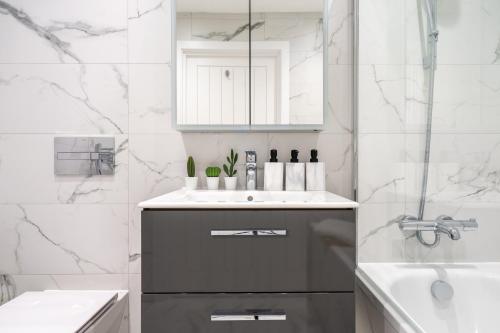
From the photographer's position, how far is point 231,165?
1427mm

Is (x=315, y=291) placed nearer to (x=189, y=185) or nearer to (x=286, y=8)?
(x=189, y=185)

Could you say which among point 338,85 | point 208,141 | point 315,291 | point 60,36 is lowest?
point 315,291

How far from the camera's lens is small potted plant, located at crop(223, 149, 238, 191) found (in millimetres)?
1413

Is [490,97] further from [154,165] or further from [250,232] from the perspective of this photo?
[154,165]

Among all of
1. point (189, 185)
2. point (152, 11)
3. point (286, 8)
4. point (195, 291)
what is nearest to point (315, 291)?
point (195, 291)

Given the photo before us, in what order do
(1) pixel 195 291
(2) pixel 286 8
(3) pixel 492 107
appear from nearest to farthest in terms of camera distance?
(3) pixel 492 107 → (1) pixel 195 291 → (2) pixel 286 8

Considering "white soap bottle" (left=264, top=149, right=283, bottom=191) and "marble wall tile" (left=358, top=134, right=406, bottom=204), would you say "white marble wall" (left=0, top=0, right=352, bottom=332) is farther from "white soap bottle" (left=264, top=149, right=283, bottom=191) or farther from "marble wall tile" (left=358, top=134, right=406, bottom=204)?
"white soap bottle" (left=264, top=149, right=283, bottom=191)

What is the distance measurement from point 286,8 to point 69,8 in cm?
99

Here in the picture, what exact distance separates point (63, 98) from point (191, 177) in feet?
2.28

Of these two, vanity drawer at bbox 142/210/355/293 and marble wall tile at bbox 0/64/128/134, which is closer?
vanity drawer at bbox 142/210/355/293

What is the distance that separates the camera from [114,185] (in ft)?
4.79

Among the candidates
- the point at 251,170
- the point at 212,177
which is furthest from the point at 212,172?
the point at 251,170

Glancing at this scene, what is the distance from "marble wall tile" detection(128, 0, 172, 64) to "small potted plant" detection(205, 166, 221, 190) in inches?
21.5

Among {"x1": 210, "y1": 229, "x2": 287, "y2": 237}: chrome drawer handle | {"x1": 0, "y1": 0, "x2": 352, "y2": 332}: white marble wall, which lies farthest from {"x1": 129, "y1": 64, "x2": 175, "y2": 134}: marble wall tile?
{"x1": 210, "y1": 229, "x2": 287, "y2": 237}: chrome drawer handle
